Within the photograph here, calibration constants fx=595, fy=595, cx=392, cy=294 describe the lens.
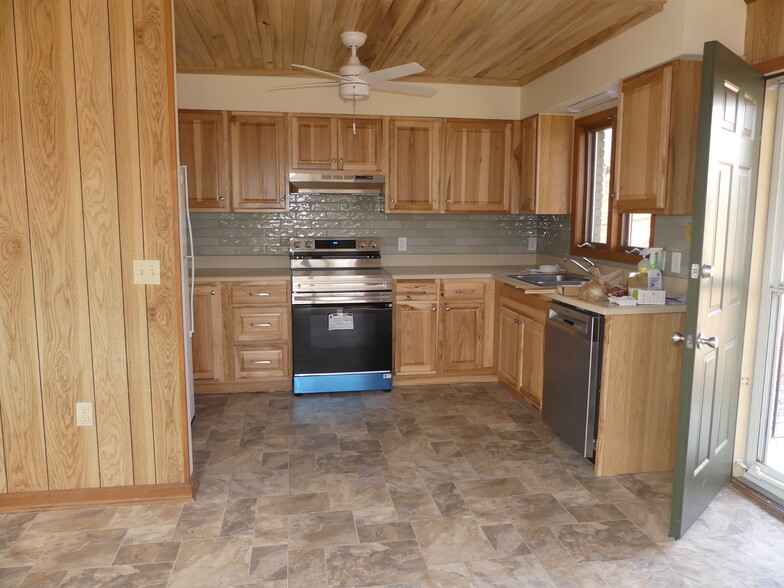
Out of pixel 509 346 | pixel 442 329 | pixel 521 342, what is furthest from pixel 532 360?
pixel 442 329

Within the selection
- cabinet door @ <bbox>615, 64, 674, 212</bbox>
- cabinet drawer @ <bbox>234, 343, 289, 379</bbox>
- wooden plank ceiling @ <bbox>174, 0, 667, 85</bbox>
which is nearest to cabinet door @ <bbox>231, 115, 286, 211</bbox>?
wooden plank ceiling @ <bbox>174, 0, 667, 85</bbox>

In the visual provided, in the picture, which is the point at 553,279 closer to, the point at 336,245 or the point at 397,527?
the point at 336,245

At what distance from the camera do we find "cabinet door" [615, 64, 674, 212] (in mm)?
3096

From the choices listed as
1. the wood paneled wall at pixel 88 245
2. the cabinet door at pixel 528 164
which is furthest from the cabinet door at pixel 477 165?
the wood paneled wall at pixel 88 245

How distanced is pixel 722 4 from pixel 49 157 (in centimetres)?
329

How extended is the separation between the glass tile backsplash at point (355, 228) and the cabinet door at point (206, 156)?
1.05 ft

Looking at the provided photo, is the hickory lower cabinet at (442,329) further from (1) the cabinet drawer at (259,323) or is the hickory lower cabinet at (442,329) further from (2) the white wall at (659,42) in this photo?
(2) the white wall at (659,42)

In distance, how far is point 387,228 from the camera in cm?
518

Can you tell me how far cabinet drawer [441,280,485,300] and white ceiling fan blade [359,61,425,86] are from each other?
168 cm

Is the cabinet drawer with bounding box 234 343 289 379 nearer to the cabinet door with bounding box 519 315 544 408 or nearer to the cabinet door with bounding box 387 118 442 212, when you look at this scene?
the cabinet door with bounding box 387 118 442 212

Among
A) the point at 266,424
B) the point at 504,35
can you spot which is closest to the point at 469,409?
the point at 266,424

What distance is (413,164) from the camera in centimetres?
484

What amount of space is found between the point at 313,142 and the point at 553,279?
2.15 metres

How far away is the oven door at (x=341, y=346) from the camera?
4.44 m
